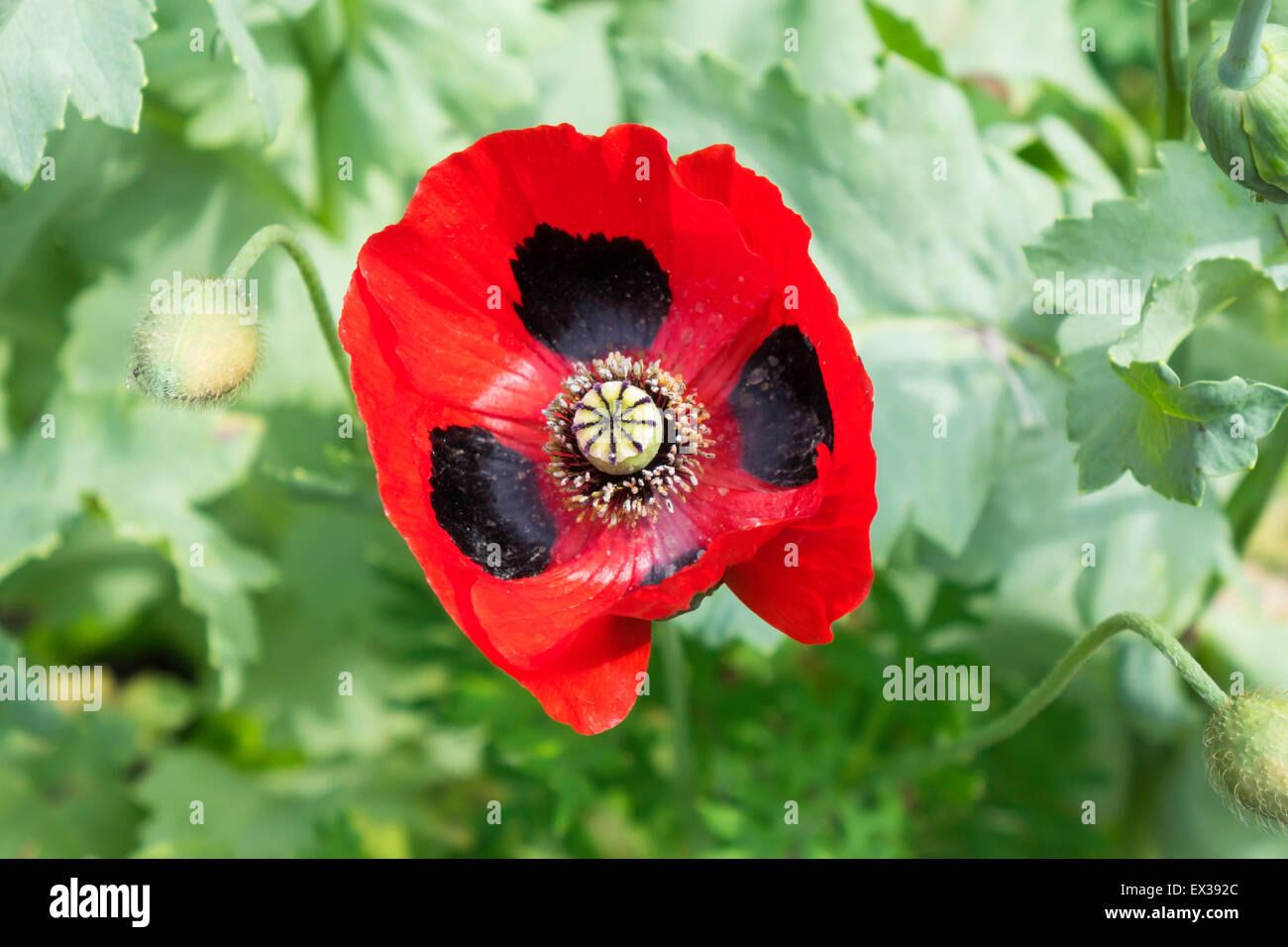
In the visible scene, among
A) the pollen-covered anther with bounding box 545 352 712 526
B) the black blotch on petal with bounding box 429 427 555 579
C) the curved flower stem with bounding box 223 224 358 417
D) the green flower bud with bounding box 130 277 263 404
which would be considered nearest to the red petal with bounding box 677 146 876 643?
the pollen-covered anther with bounding box 545 352 712 526

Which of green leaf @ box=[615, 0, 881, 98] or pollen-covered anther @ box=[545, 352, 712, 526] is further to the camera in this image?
green leaf @ box=[615, 0, 881, 98]

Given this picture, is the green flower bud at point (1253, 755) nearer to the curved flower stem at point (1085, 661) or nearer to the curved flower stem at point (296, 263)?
the curved flower stem at point (1085, 661)

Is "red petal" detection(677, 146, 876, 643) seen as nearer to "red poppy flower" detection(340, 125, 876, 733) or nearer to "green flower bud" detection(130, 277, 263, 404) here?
"red poppy flower" detection(340, 125, 876, 733)

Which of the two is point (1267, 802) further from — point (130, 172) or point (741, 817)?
point (130, 172)

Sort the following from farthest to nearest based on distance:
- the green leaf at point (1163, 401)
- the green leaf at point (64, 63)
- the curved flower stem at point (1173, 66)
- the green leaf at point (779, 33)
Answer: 1. the green leaf at point (779, 33)
2. the curved flower stem at point (1173, 66)
3. the green leaf at point (64, 63)
4. the green leaf at point (1163, 401)

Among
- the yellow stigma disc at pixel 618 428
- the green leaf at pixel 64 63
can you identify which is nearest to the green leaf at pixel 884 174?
the yellow stigma disc at pixel 618 428

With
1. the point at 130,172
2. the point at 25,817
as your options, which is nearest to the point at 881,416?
the point at 130,172

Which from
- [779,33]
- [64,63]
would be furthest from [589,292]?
[779,33]
